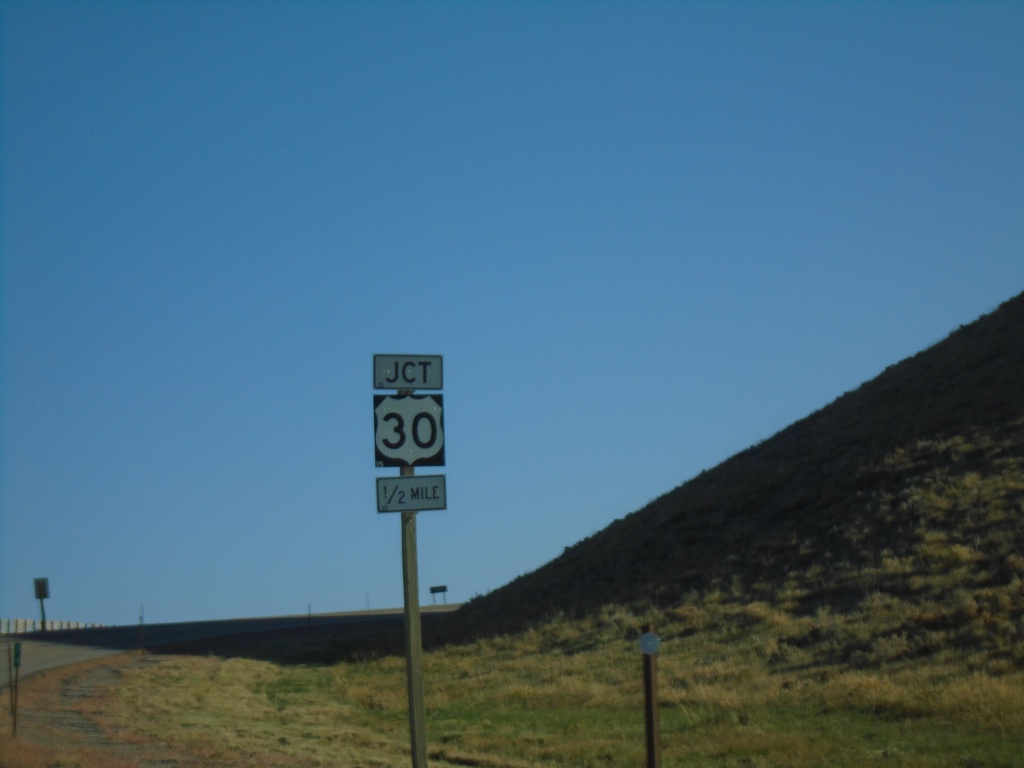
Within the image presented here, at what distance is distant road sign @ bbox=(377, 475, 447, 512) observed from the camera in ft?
37.3

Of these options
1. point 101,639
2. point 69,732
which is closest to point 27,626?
point 101,639

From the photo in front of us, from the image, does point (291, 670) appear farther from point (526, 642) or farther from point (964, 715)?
point (964, 715)

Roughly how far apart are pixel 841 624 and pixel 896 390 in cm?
2228

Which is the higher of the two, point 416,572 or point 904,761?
point 416,572

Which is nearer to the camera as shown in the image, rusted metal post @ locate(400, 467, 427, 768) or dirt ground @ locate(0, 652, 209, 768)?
rusted metal post @ locate(400, 467, 427, 768)

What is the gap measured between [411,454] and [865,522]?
82.0ft

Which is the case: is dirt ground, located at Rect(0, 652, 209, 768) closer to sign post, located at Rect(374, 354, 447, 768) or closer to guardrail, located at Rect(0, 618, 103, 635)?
sign post, located at Rect(374, 354, 447, 768)

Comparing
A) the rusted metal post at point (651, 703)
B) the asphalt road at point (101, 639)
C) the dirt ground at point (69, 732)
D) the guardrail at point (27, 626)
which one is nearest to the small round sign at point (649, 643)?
the rusted metal post at point (651, 703)

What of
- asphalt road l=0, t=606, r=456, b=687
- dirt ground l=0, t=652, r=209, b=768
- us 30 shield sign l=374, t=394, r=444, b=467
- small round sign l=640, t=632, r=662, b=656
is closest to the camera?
small round sign l=640, t=632, r=662, b=656

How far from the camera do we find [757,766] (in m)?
15.1

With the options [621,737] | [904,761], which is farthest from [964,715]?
[621,737]

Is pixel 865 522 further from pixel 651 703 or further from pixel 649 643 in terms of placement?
pixel 649 643

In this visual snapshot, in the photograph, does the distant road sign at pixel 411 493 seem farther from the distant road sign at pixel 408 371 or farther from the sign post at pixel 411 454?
the distant road sign at pixel 408 371

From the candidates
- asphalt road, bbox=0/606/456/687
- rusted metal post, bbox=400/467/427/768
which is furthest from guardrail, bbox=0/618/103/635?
rusted metal post, bbox=400/467/427/768
